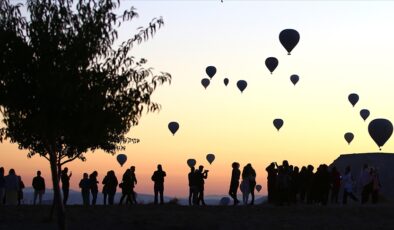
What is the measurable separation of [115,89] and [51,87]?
1879mm

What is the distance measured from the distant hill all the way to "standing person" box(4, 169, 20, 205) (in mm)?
43662

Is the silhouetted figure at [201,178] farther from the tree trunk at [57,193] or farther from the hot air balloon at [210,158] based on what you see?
the hot air balloon at [210,158]

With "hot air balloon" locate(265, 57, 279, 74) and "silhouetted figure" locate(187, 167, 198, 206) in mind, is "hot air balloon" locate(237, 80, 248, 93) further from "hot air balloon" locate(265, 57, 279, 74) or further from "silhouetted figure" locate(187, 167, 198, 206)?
"silhouetted figure" locate(187, 167, 198, 206)

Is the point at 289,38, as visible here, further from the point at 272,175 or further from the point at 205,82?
the point at 272,175

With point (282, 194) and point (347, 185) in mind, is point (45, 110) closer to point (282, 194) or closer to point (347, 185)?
point (282, 194)

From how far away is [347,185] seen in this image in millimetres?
40812

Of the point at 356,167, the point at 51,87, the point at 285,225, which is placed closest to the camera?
the point at 51,87

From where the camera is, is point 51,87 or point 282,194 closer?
point 51,87

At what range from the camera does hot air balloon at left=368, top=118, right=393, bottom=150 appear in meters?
59.4

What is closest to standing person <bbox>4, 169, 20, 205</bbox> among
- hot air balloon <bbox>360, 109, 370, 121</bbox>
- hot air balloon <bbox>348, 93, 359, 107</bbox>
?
hot air balloon <bbox>348, 93, 359, 107</bbox>

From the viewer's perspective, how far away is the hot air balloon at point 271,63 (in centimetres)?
6316

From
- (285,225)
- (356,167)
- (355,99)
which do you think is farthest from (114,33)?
(356,167)

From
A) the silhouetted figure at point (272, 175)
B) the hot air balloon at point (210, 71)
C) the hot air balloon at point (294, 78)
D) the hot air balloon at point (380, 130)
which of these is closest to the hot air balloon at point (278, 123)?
the hot air balloon at point (294, 78)

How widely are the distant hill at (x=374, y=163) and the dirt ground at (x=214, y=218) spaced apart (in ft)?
151
